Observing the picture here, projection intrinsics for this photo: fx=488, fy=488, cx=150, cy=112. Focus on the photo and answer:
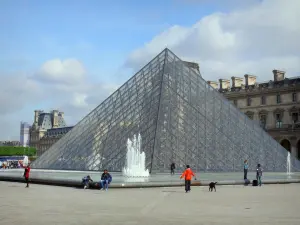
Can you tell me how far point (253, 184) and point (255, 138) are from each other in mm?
10769

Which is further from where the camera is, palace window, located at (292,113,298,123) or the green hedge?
the green hedge

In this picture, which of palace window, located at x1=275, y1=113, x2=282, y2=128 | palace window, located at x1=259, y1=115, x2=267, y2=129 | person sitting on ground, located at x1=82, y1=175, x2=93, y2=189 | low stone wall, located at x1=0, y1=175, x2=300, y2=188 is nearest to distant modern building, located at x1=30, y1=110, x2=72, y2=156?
palace window, located at x1=259, y1=115, x2=267, y2=129

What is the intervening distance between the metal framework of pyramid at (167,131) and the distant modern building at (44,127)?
10016cm

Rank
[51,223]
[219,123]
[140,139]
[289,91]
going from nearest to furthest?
1. [51,223]
2. [140,139]
3. [219,123]
4. [289,91]

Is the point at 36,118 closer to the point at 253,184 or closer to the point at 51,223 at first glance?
the point at 253,184

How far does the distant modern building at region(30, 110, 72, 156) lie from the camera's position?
430 feet

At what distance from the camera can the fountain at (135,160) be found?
2495cm

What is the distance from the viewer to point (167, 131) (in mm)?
26344

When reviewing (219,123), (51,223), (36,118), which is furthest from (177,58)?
(36,118)

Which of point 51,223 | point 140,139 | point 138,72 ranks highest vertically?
point 138,72

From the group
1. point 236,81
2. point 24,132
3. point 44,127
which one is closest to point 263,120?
point 236,81

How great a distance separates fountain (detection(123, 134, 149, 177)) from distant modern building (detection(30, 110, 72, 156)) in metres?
105

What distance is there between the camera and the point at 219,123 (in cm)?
2956

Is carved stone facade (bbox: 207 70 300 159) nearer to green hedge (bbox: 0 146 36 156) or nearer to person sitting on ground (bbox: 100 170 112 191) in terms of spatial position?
person sitting on ground (bbox: 100 170 112 191)
